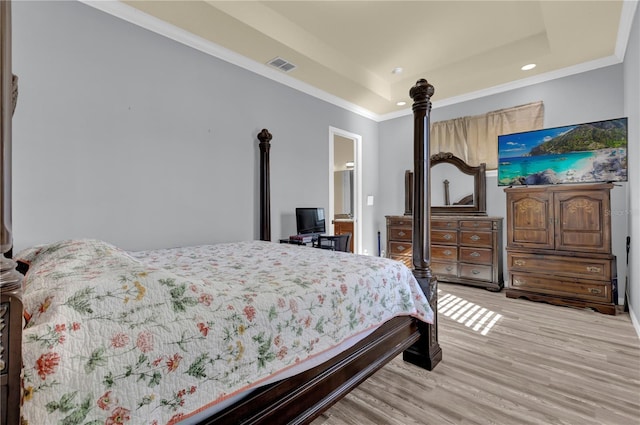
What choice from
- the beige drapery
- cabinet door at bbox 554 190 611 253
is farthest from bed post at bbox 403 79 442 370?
the beige drapery

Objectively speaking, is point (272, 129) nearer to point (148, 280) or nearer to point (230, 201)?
point (230, 201)

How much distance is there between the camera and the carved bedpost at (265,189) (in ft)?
10.8

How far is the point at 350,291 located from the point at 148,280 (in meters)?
0.87

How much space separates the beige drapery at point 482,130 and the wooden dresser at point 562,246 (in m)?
0.90

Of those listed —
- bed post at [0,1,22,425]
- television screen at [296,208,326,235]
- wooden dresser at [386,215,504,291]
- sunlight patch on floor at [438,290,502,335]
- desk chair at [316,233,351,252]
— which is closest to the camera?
bed post at [0,1,22,425]

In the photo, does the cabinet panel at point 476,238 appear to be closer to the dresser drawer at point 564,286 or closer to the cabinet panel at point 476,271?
the cabinet panel at point 476,271

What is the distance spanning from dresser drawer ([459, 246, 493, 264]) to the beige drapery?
119 cm

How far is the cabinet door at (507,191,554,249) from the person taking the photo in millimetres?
3297

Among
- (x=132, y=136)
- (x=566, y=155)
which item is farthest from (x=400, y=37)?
(x=132, y=136)

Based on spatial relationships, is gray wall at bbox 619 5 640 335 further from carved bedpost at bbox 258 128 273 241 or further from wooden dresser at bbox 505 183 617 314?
carved bedpost at bbox 258 128 273 241

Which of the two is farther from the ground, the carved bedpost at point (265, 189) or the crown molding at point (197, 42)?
the crown molding at point (197, 42)

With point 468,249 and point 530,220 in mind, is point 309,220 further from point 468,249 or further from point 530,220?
point 530,220

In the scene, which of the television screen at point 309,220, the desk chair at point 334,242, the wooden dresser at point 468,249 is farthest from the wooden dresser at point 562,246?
the television screen at point 309,220

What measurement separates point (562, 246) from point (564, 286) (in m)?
0.43
